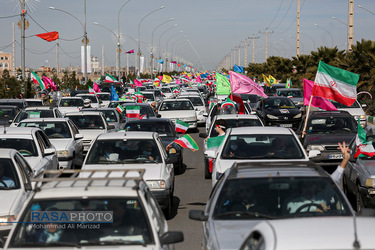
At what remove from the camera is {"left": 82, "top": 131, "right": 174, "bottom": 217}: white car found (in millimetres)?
11016

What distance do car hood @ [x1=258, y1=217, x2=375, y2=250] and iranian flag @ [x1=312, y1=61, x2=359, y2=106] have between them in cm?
1348

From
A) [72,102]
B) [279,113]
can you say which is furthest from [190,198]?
[72,102]

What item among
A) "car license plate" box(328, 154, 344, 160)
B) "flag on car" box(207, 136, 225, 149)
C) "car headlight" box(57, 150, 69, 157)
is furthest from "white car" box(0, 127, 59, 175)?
"car license plate" box(328, 154, 344, 160)

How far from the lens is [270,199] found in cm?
711

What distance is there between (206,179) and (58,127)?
461 centimetres

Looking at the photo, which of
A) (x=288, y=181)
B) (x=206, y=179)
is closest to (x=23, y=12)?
(x=206, y=179)

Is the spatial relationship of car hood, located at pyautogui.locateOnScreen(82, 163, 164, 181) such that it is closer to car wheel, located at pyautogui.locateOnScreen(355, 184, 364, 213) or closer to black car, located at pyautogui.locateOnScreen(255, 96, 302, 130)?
car wheel, located at pyautogui.locateOnScreen(355, 184, 364, 213)

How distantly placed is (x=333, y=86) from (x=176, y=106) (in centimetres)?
1390

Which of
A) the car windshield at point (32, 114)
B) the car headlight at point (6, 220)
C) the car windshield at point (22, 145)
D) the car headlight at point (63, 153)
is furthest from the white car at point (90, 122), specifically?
the car headlight at point (6, 220)

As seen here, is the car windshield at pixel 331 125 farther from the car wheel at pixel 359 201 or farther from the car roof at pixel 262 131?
the car wheel at pixel 359 201

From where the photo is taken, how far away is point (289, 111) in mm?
Answer: 30766

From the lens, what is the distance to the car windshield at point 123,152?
11859 mm

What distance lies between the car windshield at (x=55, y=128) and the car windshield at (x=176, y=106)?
1272 centimetres

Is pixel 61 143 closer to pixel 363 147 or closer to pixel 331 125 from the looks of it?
pixel 331 125
